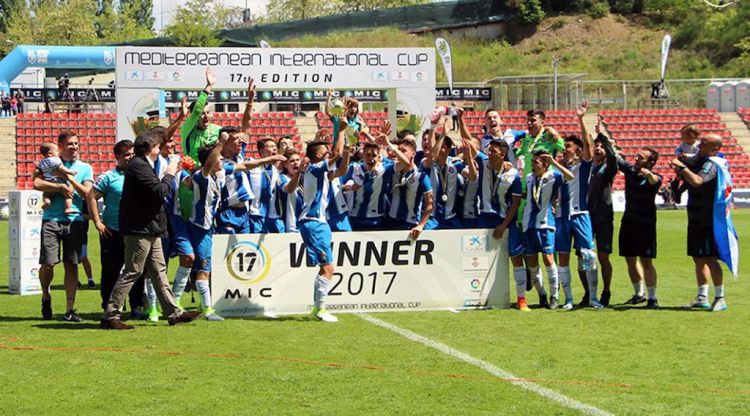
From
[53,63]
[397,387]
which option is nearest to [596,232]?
[397,387]

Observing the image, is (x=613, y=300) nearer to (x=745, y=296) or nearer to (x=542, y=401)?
(x=745, y=296)

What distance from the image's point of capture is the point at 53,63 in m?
47.9

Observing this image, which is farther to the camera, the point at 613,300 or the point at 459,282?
the point at 613,300

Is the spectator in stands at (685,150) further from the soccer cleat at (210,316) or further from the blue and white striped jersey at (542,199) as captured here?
the soccer cleat at (210,316)

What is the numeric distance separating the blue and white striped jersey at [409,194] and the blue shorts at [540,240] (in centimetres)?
125

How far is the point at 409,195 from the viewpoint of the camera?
474 inches

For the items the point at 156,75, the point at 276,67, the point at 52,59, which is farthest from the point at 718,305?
the point at 52,59

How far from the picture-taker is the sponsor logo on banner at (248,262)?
37.7ft

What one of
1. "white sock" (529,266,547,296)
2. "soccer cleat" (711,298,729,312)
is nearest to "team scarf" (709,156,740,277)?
"soccer cleat" (711,298,729,312)

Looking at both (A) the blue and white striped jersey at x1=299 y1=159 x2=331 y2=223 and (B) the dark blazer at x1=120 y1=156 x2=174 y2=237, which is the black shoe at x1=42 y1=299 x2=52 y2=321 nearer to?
(B) the dark blazer at x1=120 y1=156 x2=174 y2=237

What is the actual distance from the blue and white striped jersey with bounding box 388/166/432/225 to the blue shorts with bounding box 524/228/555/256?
4.11ft

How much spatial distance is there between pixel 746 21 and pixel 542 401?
6431 centimetres

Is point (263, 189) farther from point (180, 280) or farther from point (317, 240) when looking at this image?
point (180, 280)

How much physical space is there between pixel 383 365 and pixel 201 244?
3.32 m
